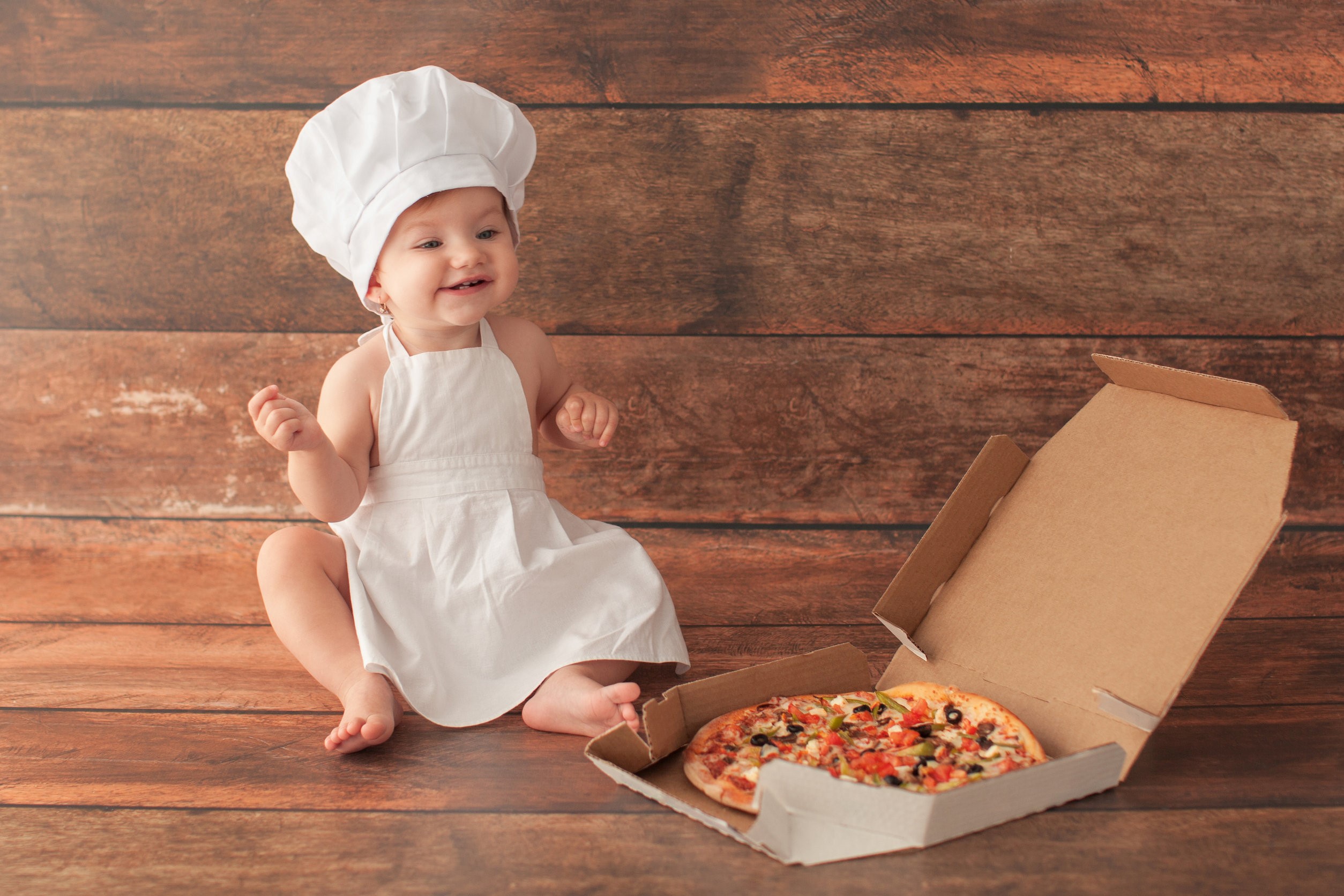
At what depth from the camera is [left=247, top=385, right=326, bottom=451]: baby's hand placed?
855mm

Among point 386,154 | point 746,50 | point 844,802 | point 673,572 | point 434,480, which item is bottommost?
point 673,572

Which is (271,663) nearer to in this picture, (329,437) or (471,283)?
(329,437)

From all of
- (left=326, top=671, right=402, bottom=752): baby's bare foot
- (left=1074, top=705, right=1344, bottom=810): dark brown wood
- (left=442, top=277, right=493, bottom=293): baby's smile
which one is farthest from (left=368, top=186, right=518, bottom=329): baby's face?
(left=1074, top=705, right=1344, bottom=810): dark brown wood

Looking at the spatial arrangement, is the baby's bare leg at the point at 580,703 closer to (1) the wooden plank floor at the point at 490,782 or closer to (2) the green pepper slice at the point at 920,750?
(1) the wooden plank floor at the point at 490,782

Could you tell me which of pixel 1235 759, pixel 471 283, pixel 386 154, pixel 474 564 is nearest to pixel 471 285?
pixel 471 283

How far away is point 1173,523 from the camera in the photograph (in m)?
0.81

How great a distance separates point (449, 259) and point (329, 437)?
0.68 ft

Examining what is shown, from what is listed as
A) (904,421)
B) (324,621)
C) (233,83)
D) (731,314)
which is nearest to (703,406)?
(731,314)

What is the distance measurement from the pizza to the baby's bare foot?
261 millimetres

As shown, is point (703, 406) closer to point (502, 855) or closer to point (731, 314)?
point (731, 314)

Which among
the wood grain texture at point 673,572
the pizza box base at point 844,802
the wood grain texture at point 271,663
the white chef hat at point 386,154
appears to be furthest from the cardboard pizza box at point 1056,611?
the white chef hat at point 386,154

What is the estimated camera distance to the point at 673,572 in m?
1.30

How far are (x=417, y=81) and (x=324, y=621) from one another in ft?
1.70

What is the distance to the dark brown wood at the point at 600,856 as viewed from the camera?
64 centimetres
